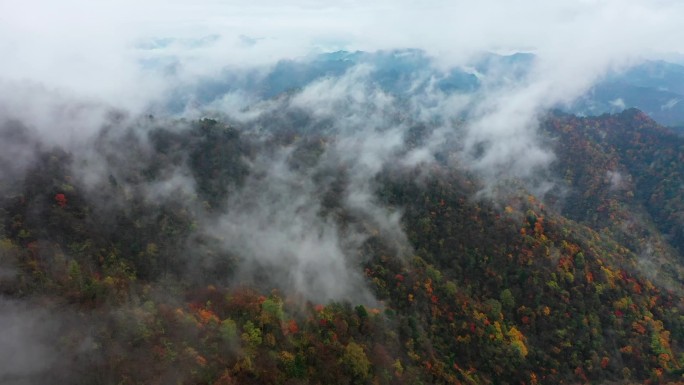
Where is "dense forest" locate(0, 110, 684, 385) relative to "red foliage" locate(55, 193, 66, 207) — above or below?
below

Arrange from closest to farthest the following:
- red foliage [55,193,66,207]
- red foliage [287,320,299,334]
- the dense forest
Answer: the dense forest, red foliage [287,320,299,334], red foliage [55,193,66,207]

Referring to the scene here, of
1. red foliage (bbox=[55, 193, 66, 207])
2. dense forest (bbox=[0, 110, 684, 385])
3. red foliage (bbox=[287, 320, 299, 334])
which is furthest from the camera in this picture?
red foliage (bbox=[55, 193, 66, 207])

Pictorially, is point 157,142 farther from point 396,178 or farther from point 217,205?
point 396,178

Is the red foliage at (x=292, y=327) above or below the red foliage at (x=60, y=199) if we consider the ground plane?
below

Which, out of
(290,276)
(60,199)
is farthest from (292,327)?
(60,199)

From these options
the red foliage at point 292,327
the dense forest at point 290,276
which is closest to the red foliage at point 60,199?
the dense forest at point 290,276

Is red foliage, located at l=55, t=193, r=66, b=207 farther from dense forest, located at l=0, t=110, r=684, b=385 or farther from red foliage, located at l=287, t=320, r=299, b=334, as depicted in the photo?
red foliage, located at l=287, t=320, r=299, b=334

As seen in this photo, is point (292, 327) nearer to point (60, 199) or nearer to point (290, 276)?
point (290, 276)

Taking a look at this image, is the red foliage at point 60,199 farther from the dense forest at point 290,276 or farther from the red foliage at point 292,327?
the red foliage at point 292,327

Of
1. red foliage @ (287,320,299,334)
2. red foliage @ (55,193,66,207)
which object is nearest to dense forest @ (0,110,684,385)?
red foliage @ (55,193,66,207)
